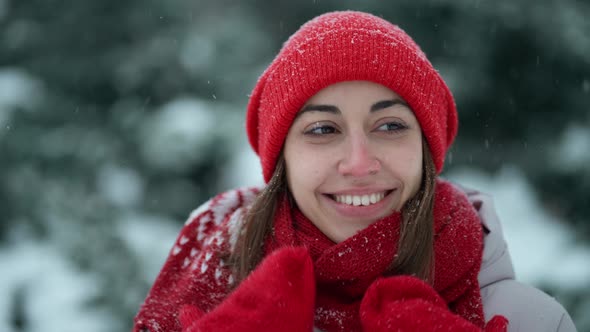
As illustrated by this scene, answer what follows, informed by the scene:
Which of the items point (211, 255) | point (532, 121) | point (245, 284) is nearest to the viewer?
point (245, 284)

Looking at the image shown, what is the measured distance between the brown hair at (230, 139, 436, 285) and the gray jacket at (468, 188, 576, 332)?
0.24 meters

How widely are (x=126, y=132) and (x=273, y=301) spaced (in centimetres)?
250

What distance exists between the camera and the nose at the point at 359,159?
1.43 metres

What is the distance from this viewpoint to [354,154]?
143 centimetres

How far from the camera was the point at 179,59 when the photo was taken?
3.35 meters

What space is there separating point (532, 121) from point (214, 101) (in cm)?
199

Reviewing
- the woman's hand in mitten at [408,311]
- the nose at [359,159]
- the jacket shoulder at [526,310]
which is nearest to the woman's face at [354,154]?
the nose at [359,159]

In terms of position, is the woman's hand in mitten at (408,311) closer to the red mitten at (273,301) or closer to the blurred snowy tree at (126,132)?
the red mitten at (273,301)

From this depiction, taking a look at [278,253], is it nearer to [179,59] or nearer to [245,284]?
[245,284]

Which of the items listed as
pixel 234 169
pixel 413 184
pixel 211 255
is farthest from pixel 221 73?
pixel 413 184

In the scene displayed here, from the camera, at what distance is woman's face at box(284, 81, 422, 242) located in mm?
1457

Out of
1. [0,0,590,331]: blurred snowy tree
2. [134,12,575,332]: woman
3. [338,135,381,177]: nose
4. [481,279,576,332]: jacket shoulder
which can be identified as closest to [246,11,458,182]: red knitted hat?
[134,12,575,332]: woman

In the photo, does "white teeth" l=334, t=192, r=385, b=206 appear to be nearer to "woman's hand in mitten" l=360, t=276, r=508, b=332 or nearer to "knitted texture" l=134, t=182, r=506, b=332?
"knitted texture" l=134, t=182, r=506, b=332

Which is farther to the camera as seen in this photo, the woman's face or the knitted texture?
the woman's face
